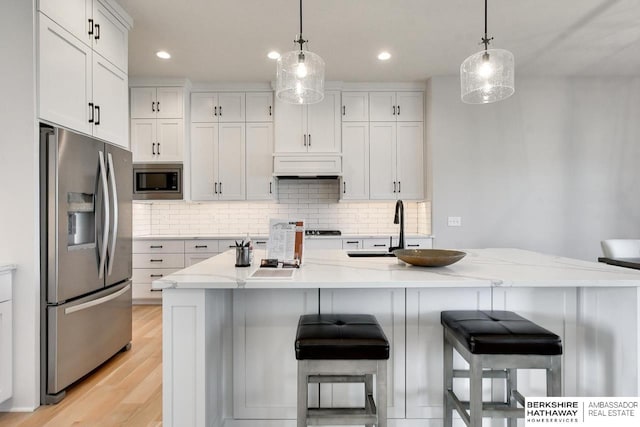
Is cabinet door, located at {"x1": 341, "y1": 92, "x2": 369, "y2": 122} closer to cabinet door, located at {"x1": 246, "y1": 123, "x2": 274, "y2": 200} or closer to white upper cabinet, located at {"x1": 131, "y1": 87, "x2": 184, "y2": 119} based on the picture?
cabinet door, located at {"x1": 246, "y1": 123, "x2": 274, "y2": 200}

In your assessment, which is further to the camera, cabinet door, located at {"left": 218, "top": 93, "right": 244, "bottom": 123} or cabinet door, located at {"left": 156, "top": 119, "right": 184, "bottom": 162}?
cabinet door, located at {"left": 218, "top": 93, "right": 244, "bottom": 123}

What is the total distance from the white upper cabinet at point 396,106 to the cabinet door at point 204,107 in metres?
2.01

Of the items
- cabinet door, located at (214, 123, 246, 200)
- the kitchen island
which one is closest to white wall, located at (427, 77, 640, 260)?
cabinet door, located at (214, 123, 246, 200)

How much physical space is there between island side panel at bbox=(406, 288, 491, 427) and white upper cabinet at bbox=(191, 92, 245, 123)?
11.6 feet

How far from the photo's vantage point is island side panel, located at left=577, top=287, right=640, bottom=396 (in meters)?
1.54

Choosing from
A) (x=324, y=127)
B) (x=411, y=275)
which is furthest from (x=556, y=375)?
(x=324, y=127)

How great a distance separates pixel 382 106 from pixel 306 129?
103cm

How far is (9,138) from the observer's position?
203 cm

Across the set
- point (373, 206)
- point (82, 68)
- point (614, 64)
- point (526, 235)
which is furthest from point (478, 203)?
point (82, 68)

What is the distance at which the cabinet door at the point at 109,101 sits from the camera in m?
2.53

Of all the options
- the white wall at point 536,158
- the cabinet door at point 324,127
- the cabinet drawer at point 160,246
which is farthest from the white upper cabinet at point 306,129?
the cabinet drawer at point 160,246

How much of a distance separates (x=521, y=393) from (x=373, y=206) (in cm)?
326

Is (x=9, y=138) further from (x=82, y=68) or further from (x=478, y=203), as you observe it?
(x=478, y=203)

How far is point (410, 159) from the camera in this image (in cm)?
450
